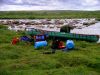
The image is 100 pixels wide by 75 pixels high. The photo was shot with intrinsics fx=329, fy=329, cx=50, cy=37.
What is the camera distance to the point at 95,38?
3209cm

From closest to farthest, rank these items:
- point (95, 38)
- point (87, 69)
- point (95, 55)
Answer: point (87, 69)
point (95, 55)
point (95, 38)

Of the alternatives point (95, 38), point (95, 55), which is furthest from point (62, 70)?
point (95, 38)

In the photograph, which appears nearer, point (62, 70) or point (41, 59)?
point (62, 70)

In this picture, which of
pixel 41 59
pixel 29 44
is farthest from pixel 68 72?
pixel 29 44

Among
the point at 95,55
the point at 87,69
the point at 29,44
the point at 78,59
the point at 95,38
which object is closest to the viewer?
the point at 87,69

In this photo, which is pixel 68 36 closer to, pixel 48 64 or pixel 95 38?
pixel 95 38

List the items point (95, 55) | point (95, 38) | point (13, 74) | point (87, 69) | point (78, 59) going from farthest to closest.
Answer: point (95, 38), point (95, 55), point (78, 59), point (87, 69), point (13, 74)

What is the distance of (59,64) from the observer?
768 inches

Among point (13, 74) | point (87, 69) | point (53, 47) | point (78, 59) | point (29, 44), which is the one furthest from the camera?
point (29, 44)

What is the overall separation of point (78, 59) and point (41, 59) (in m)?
2.39

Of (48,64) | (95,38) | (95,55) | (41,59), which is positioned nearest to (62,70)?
(48,64)

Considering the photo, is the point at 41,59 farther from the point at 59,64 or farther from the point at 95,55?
the point at 95,55

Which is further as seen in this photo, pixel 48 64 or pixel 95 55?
pixel 95 55

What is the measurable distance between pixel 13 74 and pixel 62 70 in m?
2.70
